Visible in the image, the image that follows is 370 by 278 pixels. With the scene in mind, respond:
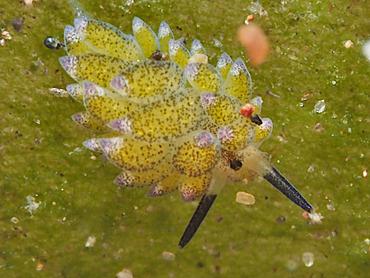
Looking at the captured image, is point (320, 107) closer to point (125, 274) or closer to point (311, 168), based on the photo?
point (311, 168)

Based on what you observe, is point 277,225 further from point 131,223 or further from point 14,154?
point 14,154

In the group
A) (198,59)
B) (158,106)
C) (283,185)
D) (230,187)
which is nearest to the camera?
(158,106)

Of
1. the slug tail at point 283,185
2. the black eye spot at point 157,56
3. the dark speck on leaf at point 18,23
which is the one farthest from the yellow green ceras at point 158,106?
the dark speck on leaf at point 18,23

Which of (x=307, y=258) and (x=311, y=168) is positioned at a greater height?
(x=311, y=168)

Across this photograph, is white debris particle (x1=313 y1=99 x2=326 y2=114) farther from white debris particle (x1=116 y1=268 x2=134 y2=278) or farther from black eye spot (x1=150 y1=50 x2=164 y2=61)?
white debris particle (x1=116 y1=268 x2=134 y2=278)

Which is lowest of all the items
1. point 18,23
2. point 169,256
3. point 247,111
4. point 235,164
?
point 169,256

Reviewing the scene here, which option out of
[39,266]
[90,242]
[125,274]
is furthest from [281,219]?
[39,266]

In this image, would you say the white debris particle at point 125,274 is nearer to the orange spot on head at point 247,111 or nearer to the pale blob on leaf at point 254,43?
the orange spot on head at point 247,111
